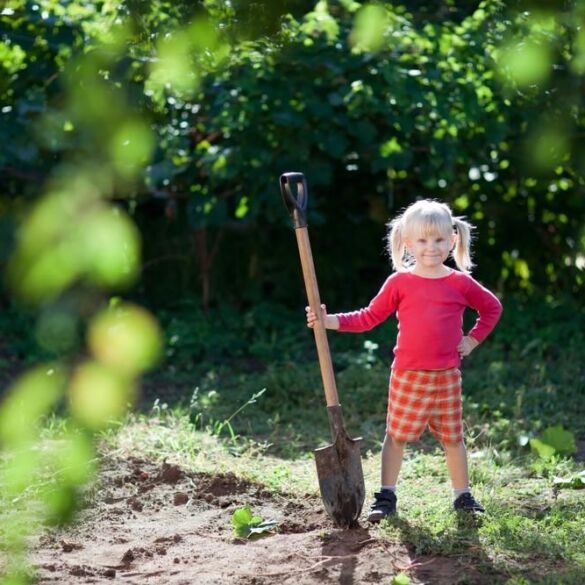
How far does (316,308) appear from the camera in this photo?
12.3ft

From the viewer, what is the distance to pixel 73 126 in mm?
6699

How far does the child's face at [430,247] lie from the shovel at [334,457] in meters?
0.37

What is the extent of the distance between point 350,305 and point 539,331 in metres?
1.58

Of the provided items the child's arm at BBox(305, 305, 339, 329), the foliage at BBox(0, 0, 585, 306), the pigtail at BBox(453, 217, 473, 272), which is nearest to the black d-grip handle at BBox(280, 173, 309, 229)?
the child's arm at BBox(305, 305, 339, 329)

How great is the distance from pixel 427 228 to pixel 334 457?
0.85m

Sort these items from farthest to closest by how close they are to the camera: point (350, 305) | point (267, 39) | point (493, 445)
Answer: point (350, 305) → point (267, 39) → point (493, 445)

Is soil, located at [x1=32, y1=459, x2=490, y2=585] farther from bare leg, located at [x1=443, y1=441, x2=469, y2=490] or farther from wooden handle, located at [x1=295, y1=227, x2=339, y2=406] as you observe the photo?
wooden handle, located at [x1=295, y1=227, x2=339, y2=406]

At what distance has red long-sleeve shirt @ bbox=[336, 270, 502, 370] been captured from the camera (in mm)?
3734

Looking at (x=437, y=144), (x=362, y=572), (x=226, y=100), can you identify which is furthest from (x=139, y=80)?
(x=362, y=572)

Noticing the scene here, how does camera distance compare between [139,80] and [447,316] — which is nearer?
[447,316]

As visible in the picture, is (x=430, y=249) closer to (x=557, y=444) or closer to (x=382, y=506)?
(x=382, y=506)

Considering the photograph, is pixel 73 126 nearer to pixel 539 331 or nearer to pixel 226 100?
pixel 226 100

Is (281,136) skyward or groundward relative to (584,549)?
skyward

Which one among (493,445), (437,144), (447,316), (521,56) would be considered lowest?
(493,445)
